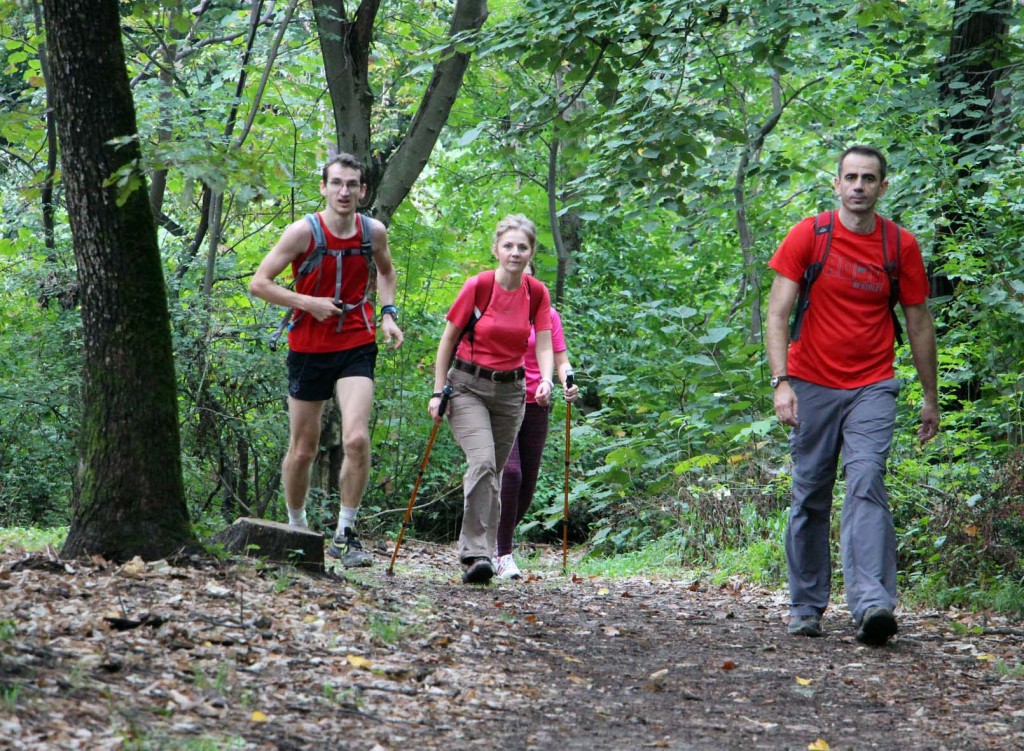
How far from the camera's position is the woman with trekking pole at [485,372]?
7.36 meters

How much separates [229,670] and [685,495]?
6.99 m

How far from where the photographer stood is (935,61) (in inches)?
380

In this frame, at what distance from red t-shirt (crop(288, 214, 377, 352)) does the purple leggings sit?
1.80 metres

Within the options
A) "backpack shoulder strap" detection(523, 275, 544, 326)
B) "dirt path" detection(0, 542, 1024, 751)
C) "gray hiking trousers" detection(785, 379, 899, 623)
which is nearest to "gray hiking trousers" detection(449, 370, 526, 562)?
"backpack shoulder strap" detection(523, 275, 544, 326)

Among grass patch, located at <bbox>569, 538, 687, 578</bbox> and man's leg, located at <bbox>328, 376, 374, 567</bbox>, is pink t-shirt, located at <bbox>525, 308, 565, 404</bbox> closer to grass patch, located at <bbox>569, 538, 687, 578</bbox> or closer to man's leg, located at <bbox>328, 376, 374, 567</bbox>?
man's leg, located at <bbox>328, 376, 374, 567</bbox>

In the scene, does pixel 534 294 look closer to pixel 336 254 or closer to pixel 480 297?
pixel 480 297

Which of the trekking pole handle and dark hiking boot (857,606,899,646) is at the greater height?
the trekking pole handle

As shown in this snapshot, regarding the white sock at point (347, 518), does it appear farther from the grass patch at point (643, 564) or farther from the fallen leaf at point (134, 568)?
the grass patch at point (643, 564)

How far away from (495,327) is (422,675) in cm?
330

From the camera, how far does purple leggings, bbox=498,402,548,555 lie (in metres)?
8.51

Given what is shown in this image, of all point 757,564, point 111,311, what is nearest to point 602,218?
point 757,564

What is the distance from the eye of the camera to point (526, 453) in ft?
28.3

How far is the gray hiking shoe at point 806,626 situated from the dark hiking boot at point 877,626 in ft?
1.13

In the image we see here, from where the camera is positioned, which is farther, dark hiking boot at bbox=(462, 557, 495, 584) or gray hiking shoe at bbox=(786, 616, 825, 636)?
dark hiking boot at bbox=(462, 557, 495, 584)
